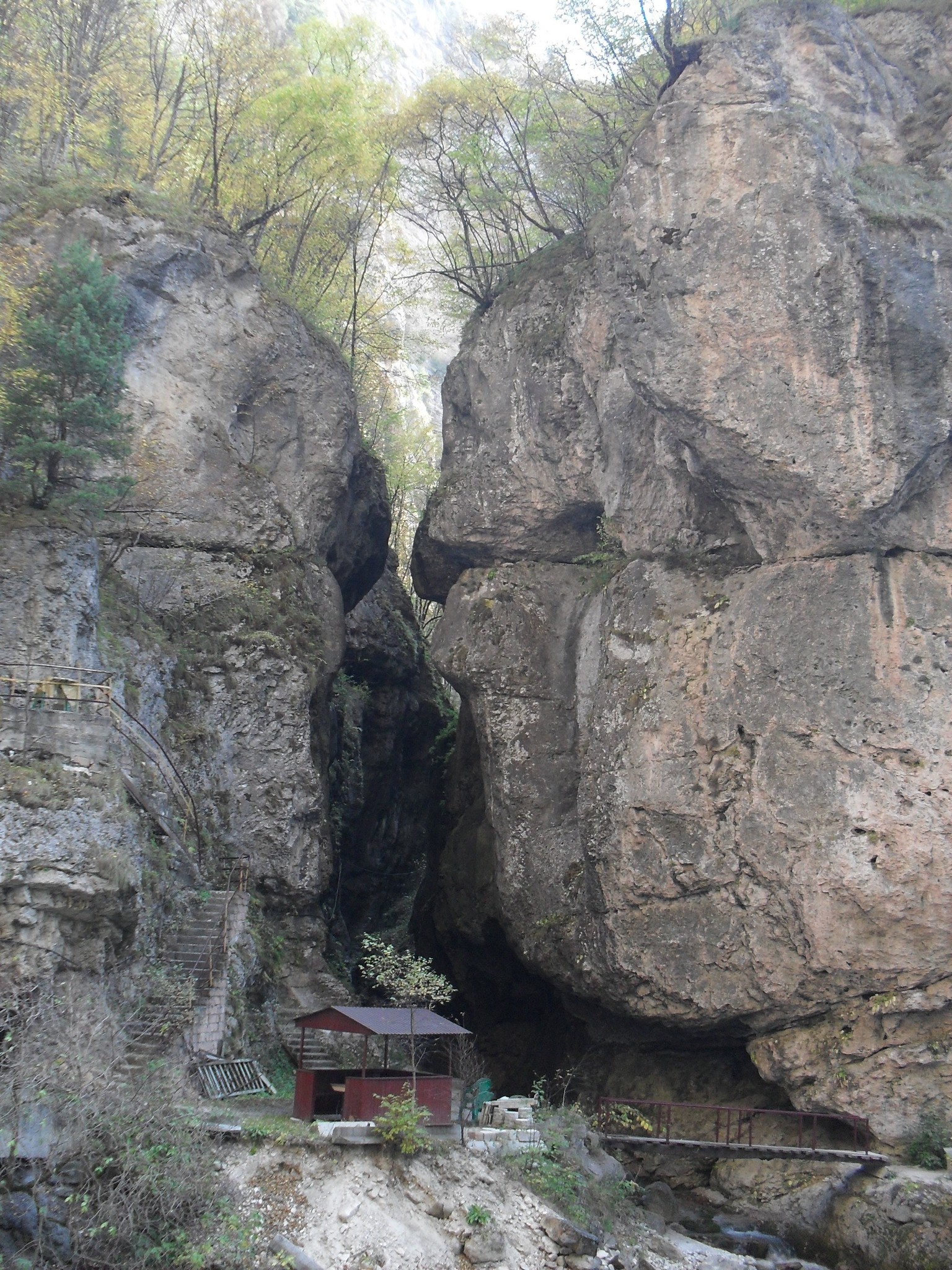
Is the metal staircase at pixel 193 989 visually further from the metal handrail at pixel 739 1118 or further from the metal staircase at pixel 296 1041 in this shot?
the metal handrail at pixel 739 1118

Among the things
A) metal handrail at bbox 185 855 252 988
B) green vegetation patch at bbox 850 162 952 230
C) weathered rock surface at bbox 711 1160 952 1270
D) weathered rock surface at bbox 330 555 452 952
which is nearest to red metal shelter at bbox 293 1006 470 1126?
metal handrail at bbox 185 855 252 988

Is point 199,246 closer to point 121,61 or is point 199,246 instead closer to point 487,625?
point 121,61

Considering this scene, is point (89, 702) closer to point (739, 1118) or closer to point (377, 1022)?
point (377, 1022)

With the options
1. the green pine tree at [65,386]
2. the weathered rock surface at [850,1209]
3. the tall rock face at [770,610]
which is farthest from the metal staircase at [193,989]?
the weathered rock surface at [850,1209]

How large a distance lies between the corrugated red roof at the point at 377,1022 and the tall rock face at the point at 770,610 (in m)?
5.10

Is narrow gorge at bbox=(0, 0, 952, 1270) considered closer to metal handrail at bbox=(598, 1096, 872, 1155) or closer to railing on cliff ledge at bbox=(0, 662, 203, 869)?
railing on cliff ledge at bbox=(0, 662, 203, 869)

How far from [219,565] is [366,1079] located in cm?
1198

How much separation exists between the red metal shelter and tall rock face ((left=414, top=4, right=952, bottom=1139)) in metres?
5.13

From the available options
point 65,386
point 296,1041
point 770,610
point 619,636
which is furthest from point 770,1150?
point 65,386

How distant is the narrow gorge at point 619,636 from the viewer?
54.5ft

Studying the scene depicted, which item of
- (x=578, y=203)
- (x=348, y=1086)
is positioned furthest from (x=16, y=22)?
(x=348, y=1086)

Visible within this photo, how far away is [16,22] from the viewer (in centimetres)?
2545

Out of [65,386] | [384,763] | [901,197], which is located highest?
[901,197]

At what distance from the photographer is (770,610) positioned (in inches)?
733
